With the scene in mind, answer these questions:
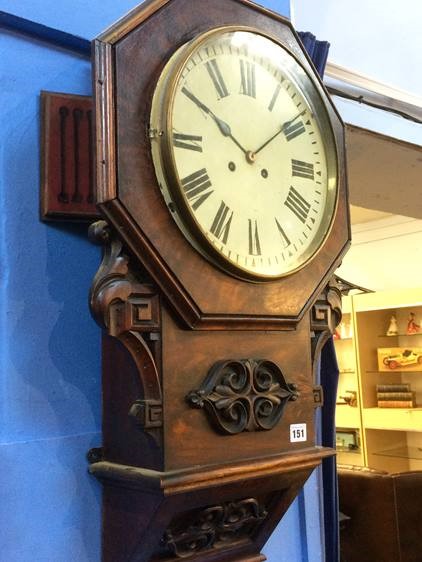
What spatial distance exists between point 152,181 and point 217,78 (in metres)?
0.18

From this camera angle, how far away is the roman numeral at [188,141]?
0.76 meters

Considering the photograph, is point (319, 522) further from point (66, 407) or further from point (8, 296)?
point (8, 296)

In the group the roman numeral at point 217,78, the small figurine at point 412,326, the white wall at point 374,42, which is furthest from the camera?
the small figurine at point 412,326

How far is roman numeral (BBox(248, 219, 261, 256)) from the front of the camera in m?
0.81

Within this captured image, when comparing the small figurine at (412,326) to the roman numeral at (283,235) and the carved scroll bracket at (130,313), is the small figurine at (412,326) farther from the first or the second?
the carved scroll bracket at (130,313)

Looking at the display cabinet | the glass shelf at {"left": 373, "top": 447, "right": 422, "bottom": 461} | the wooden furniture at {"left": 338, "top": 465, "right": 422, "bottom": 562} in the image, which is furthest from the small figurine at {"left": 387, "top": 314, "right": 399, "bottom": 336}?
the wooden furniture at {"left": 338, "top": 465, "right": 422, "bottom": 562}

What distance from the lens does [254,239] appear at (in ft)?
2.68

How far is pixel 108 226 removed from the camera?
0.72 meters

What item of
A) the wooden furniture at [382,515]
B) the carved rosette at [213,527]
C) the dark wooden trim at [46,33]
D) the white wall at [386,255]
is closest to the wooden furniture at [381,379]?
the white wall at [386,255]

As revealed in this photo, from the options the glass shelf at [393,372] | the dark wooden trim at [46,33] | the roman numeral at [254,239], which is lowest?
the glass shelf at [393,372]

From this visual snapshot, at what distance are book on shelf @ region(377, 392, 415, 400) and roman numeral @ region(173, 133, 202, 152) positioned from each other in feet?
10.9

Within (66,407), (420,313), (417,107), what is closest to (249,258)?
(66,407)

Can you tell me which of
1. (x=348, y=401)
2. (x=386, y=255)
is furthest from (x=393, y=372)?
(x=386, y=255)

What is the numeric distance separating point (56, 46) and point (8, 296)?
0.35 metres
